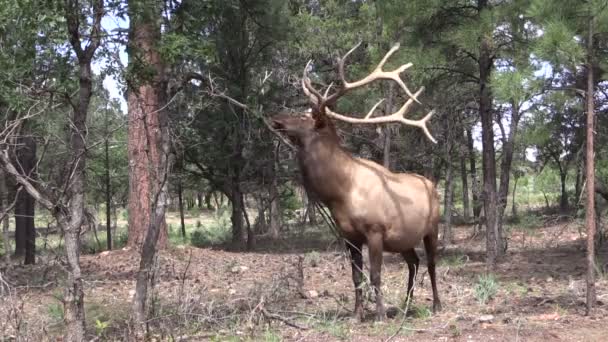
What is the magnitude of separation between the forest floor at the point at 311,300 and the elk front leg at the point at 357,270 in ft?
0.62

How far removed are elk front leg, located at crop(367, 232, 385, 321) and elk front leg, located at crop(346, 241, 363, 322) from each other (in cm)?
16

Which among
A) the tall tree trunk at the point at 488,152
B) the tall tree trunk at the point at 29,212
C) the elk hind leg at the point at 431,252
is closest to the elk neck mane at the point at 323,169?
the elk hind leg at the point at 431,252

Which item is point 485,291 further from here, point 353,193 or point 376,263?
point 353,193

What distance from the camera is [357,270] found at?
7.78 meters

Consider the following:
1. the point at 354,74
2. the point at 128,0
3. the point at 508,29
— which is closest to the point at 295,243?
the point at 354,74

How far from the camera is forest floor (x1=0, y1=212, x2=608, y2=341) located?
6.68 meters

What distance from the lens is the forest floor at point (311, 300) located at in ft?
21.9

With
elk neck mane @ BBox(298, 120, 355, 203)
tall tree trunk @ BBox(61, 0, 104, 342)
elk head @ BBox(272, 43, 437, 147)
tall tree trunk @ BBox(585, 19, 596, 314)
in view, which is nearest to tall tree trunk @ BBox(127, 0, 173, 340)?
tall tree trunk @ BBox(61, 0, 104, 342)

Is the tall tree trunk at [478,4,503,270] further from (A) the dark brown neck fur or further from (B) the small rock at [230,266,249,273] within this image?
(A) the dark brown neck fur

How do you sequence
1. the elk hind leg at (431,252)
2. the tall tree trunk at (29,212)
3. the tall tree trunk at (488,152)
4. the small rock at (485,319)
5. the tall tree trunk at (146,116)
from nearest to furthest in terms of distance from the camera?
the tall tree trunk at (146,116) < the small rock at (485,319) < the elk hind leg at (431,252) < the tall tree trunk at (488,152) < the tall tree trunk at (29,212)

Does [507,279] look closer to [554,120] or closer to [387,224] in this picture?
[554,120]

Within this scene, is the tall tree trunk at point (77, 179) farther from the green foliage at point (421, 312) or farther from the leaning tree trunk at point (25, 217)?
the leaning tree trunk at point (25, 217)

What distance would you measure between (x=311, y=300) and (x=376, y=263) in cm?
236

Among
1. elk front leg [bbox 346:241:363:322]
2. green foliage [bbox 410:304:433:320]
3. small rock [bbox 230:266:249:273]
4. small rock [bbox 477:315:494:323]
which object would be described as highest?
elk front leg [bbox 346:241:363:322]
